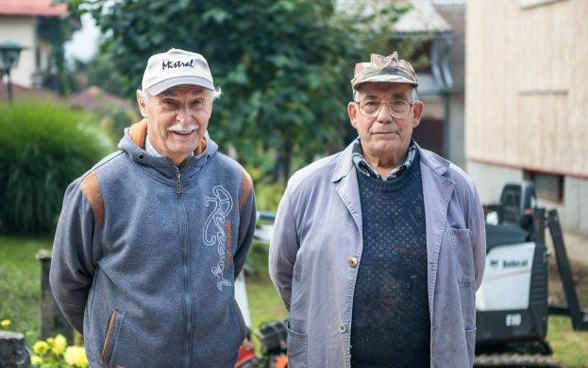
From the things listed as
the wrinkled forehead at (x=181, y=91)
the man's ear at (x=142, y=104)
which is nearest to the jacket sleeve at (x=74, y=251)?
the man's ear at (x=142, y=104)

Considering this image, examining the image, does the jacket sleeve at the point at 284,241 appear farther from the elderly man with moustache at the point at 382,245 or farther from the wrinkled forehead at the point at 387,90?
the wrinkled forehead at the point at 387,90

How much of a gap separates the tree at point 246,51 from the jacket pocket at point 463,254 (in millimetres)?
6684

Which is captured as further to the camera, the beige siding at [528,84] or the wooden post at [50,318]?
the beige siding at [528,84]

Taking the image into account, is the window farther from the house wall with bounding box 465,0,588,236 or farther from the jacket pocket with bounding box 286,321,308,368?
the jacket pocket with bounding box 286,321,308,368

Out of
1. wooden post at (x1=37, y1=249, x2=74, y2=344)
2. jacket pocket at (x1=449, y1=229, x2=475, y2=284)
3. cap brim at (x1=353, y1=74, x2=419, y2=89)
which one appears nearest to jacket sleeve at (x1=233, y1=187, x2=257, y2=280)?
cap brim at (x1=353, y1=74, x2=419, y2=89)

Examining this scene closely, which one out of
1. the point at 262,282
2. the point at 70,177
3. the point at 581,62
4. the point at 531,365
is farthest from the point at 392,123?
the point at 581,62

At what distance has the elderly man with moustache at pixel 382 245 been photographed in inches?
144

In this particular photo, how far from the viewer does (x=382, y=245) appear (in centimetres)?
367

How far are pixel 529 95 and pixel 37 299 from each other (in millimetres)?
10786

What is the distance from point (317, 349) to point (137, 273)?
2.46ft

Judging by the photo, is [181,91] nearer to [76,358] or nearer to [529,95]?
[76,358]

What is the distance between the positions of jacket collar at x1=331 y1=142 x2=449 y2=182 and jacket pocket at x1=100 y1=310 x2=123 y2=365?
97 centimetres

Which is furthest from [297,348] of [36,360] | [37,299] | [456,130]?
[456,130]

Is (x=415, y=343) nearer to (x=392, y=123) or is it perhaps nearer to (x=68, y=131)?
(x=392, y=123)
